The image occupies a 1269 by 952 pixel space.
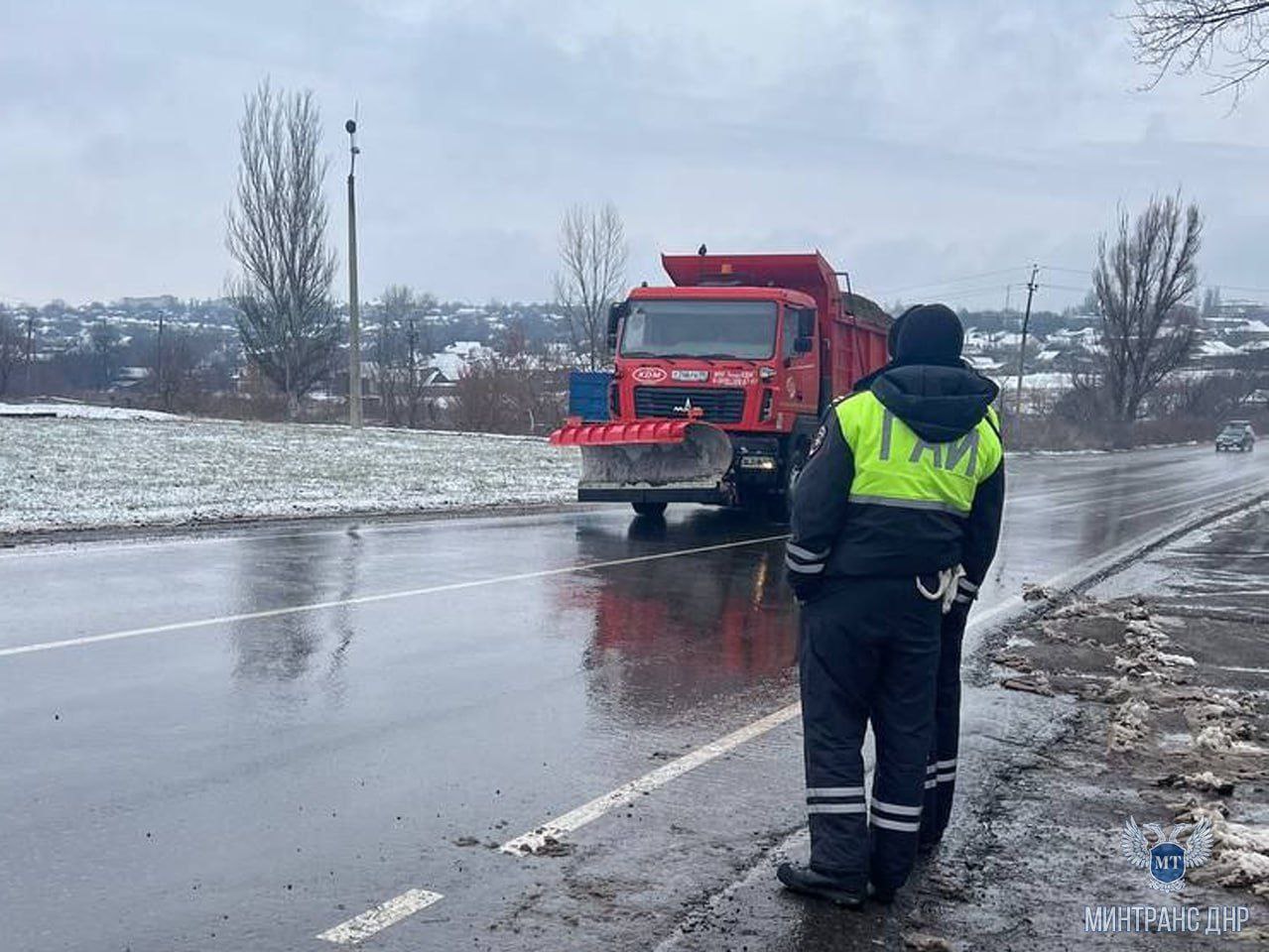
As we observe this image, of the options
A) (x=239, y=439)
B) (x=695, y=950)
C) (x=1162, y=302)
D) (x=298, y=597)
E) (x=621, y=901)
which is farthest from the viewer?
(x=1162, y=302)

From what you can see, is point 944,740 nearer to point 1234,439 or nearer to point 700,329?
point 700,329

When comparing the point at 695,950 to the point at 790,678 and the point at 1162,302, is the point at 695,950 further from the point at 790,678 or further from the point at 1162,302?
the point at 1162,302

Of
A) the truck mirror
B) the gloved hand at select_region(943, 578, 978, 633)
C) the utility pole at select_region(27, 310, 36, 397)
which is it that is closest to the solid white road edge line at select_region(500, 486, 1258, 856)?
the gloved hand at select_region(943, 578, 978, 633)

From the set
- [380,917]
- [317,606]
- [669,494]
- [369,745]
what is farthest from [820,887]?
[669,494]

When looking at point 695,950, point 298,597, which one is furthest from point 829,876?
point 298,597

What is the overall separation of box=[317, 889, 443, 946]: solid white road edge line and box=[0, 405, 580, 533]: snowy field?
1145 cm

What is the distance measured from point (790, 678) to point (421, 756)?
2.76 m

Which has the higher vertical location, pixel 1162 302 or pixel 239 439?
pixel 1162 302

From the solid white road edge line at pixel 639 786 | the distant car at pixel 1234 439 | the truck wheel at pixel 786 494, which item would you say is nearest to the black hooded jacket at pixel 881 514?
the solid white road edge line at pixel 639 786

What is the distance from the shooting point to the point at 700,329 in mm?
16984

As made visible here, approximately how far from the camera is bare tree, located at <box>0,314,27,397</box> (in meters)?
63.9

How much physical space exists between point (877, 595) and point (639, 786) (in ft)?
5.40

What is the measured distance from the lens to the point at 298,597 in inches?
395

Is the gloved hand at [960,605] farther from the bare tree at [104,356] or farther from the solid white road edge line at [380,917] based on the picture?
the bare tree at [104,356]
